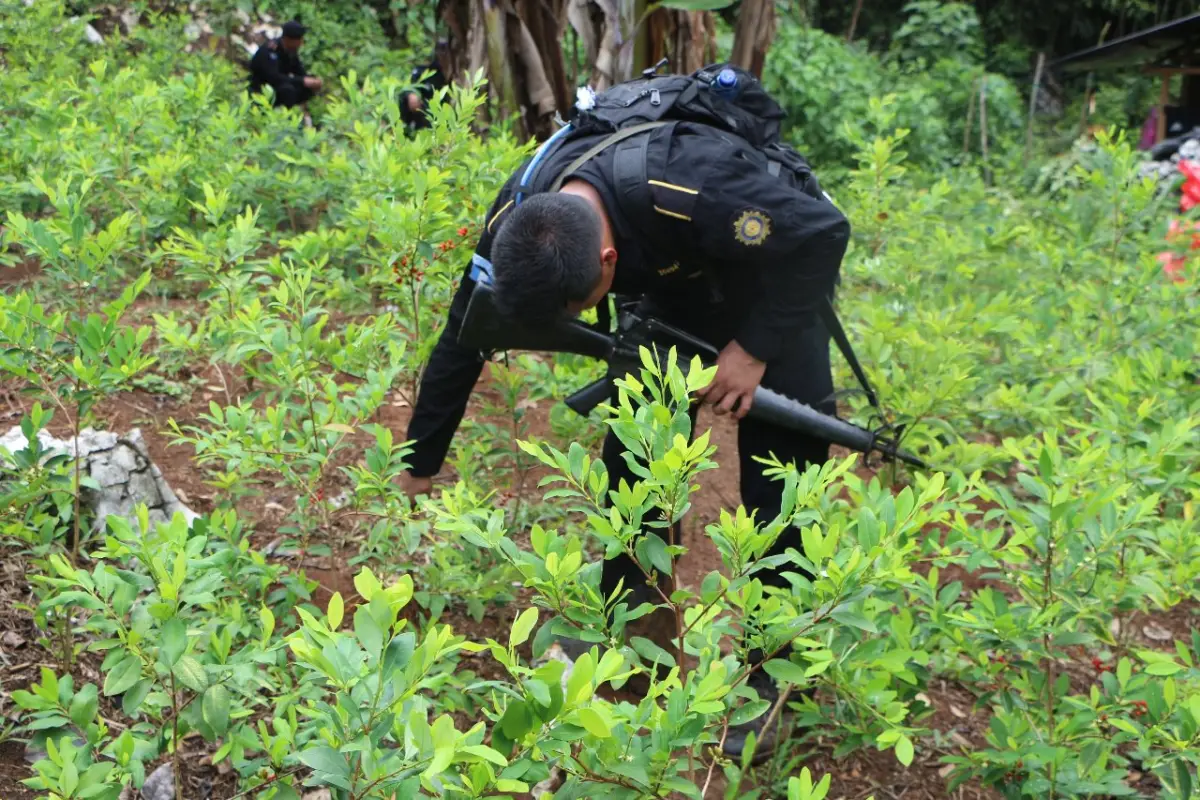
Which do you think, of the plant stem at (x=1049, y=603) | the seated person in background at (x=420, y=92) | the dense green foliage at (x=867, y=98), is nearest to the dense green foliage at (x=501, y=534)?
the plant stem at (x=1049, y=603)

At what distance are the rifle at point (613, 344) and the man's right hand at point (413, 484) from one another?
16.7 inches

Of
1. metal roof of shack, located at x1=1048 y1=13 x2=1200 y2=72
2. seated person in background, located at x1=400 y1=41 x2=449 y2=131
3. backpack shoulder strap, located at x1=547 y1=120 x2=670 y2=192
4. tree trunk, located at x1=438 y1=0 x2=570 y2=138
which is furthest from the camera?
metal roof of shack, located at x1=1048 y1=13 x2=1200 y2=72

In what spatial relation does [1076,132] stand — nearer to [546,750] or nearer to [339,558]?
[339,558]

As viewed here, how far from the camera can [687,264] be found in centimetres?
251

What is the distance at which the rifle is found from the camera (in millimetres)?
2359

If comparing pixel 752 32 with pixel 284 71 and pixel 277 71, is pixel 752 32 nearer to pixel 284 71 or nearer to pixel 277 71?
pixel 277 71

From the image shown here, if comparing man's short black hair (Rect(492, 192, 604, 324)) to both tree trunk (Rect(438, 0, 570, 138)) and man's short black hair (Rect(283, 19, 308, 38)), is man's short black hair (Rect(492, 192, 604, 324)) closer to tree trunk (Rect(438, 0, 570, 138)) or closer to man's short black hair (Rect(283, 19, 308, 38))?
tree trunk (Rect(438, 0, 570, 138))

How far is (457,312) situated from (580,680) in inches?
57.2

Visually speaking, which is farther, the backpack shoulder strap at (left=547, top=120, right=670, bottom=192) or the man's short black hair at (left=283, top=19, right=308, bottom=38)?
the man's short black hair at (left=283, top=19, right=308, bottom=38)

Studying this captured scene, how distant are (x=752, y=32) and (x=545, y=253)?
3731mm

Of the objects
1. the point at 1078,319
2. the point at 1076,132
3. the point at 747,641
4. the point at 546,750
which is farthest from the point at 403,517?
the point at 1076,132

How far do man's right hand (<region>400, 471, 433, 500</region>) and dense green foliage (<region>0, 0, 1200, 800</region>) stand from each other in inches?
3.1

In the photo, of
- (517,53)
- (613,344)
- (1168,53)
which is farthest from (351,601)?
(1168,53)

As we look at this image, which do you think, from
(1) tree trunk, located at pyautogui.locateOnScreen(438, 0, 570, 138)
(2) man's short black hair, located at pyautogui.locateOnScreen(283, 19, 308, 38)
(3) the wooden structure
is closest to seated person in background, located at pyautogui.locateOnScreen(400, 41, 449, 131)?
(1) tree trunk, located at pyautogui.locateOnScreen(438, 0, 570, 138)
